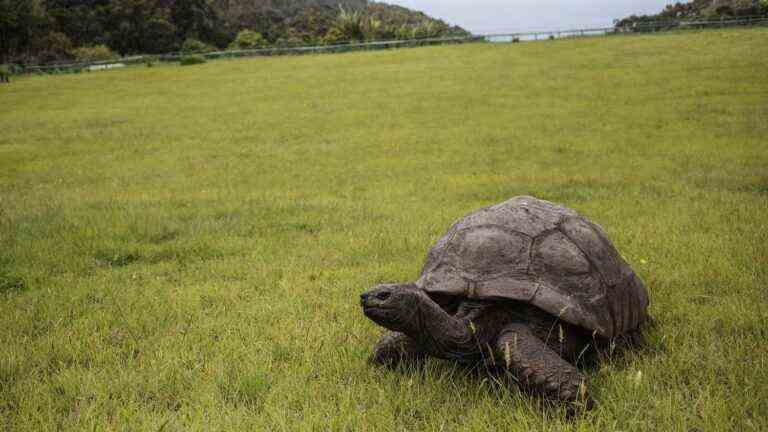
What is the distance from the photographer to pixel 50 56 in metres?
58.6

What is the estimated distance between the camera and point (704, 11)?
58.4 metres

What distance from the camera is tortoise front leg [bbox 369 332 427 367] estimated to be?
14.5 feet

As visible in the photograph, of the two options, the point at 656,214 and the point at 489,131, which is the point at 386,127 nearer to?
the point at 489,131

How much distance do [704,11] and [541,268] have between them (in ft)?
216

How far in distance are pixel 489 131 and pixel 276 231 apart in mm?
11090

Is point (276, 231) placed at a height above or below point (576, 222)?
below

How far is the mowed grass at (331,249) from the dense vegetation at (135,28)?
3959 centimetres

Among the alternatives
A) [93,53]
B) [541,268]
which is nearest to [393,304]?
[541,268]

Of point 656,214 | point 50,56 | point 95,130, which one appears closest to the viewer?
point 656,214

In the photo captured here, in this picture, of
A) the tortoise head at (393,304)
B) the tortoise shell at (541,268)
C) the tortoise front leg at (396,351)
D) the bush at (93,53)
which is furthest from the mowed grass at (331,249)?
the bush at (93,53)

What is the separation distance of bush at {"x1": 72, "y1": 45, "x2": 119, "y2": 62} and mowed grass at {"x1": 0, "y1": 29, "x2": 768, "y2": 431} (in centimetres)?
3731

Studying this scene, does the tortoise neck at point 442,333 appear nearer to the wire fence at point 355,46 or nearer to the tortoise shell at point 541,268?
the tortoise shell at point 541,268

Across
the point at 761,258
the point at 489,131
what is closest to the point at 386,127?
the point at 489,131

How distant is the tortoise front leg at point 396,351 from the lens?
4.41 metres
